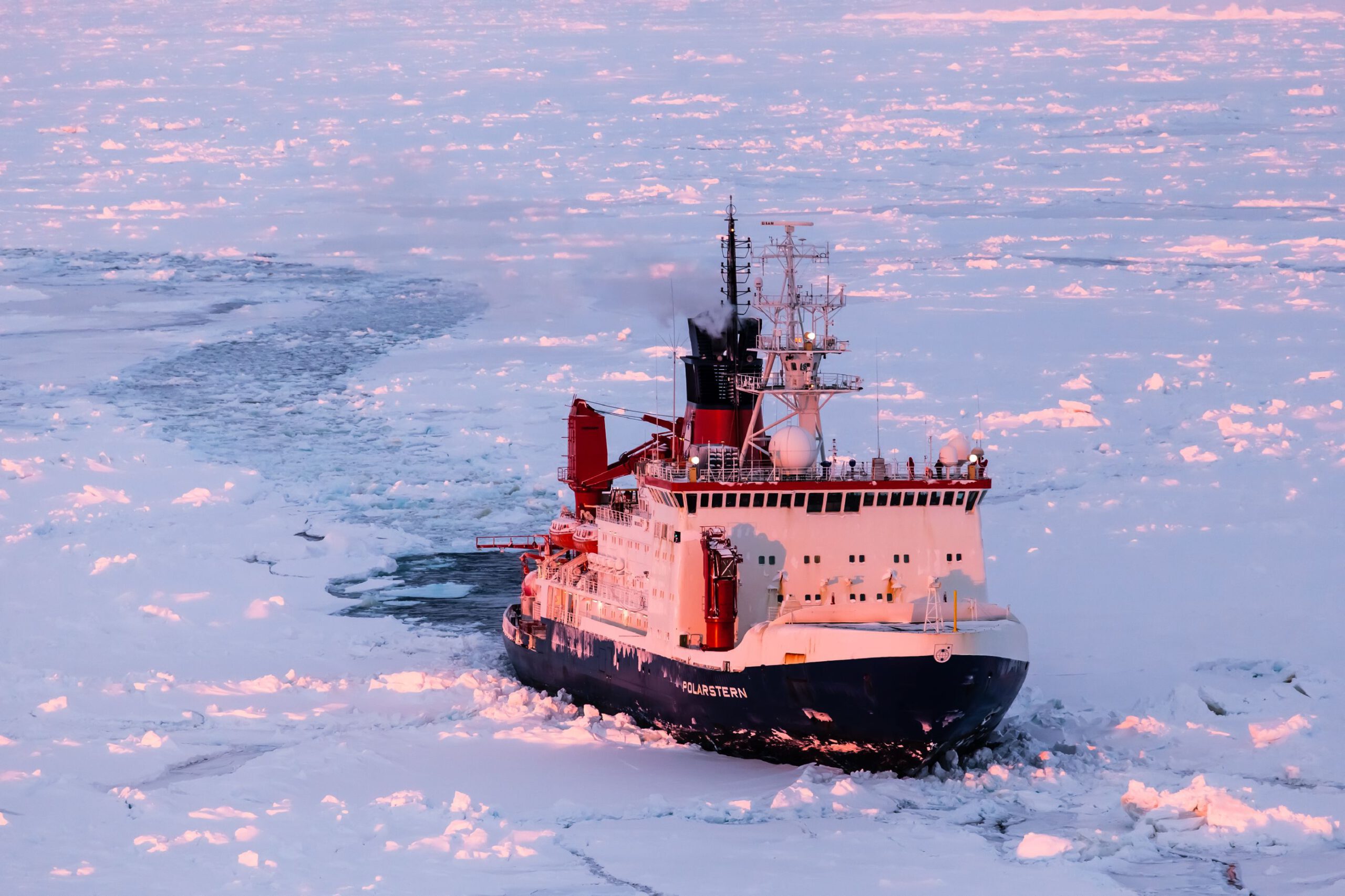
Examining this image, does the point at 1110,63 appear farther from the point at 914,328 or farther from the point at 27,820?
the point at 27,820

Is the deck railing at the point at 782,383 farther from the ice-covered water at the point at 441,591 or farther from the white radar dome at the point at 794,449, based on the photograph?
the ice-covered water at the point at 441,591

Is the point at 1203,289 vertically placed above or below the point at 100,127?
below

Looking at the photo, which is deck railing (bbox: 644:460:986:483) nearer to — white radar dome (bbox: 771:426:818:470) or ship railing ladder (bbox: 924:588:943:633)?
white radar dome (bbox: 771:426:818:470)

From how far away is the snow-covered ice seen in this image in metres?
19.5

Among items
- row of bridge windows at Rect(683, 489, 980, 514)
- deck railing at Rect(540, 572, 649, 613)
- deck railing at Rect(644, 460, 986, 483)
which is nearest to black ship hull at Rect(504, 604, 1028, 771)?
deck railing at Rect(540, 572, 649, 613)

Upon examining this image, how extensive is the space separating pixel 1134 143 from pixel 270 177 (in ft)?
121

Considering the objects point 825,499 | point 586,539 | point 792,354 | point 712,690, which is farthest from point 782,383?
point 712,690

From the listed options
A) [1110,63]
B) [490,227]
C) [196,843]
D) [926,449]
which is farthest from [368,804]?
[1110,63]

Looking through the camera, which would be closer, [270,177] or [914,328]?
[914,328]

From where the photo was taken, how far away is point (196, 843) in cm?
1895

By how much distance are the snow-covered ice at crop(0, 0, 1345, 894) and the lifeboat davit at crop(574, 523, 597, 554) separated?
2.35 meters

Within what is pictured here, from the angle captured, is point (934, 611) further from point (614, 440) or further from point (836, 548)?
point (614, 440)

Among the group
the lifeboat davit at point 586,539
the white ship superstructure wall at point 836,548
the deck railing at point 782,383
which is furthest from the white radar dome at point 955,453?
the lifeboat davit at point 586,539

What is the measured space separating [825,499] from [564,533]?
6013 millimetres
